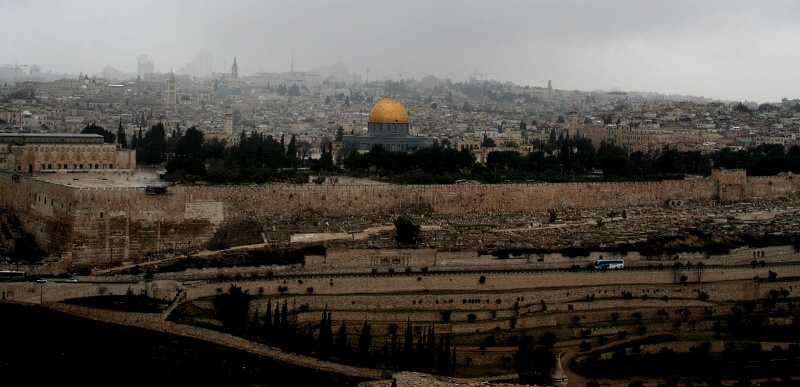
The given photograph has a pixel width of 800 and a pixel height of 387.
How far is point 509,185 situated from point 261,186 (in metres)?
8.88

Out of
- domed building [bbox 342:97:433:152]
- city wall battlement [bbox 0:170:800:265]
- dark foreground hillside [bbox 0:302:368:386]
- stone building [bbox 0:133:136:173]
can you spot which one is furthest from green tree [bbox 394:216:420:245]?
domed building [bbox 342:97:433:152]

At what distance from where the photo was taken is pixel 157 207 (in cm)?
3209

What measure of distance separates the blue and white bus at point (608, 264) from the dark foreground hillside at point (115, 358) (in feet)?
32.6

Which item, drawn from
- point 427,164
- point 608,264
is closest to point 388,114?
point 427,164

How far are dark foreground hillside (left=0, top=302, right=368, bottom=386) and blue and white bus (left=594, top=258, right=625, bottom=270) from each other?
9.92 metres

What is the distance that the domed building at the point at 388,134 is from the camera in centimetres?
5328

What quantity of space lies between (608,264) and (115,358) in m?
13.2

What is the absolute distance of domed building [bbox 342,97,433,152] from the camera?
175 feet

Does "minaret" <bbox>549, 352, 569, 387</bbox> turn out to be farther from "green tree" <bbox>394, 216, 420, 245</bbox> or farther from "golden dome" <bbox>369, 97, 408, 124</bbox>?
"golden dome" <bbox>369, 97, 408, 124</bbox>

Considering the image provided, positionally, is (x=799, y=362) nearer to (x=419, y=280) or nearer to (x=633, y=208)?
(x=419, y=280)

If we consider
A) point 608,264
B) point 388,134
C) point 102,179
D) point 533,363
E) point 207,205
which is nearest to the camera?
point 533,363

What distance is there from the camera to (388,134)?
54750 millimetres

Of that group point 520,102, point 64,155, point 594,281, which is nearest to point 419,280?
point 594,281

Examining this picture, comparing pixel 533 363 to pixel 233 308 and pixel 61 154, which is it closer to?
pixel 233 308
